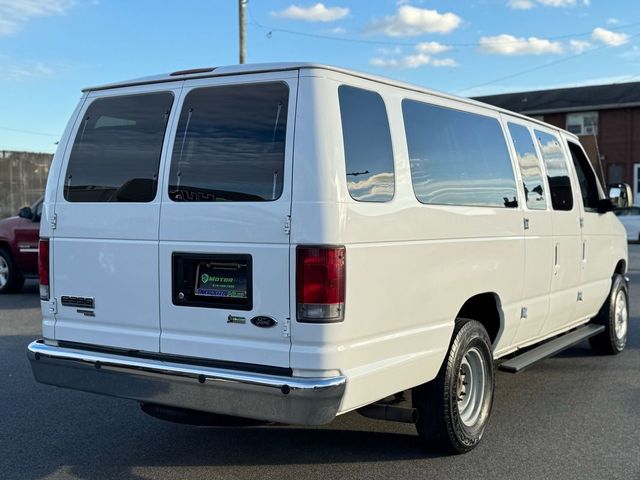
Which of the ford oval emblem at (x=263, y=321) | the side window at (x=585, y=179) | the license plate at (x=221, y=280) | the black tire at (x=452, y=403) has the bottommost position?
the black tire at (x=452, y=403)

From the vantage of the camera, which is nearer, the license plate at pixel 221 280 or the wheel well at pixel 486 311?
the license plate at pixel 221 280

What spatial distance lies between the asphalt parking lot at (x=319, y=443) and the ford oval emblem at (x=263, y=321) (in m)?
1.16

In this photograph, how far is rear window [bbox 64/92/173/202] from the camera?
168 inches

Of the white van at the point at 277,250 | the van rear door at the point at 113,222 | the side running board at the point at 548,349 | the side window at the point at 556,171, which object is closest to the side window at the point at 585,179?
the side window at the point at 556,171

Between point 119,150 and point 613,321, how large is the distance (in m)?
5.64

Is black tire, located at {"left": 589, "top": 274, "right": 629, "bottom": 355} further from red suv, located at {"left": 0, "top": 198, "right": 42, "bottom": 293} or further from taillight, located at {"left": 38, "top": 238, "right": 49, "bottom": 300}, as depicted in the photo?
red suv, located at {"left": 0, "top": 198, "right": 42, "bottom": 293}

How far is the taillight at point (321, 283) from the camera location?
361 centimetres

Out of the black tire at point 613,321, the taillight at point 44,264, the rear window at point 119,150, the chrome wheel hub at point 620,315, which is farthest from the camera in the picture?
the chrome wheel hub at point 620,315

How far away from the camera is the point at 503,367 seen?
211 inches

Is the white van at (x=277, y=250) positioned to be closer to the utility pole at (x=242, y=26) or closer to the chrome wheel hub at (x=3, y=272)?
the chrome wheel hub at (x=3, y=272)

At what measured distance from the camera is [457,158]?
480cm

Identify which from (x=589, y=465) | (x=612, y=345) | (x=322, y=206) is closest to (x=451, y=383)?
(x=589, y=465)

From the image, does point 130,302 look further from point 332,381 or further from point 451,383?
point 451,383

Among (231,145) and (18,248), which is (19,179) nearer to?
(18,248)
